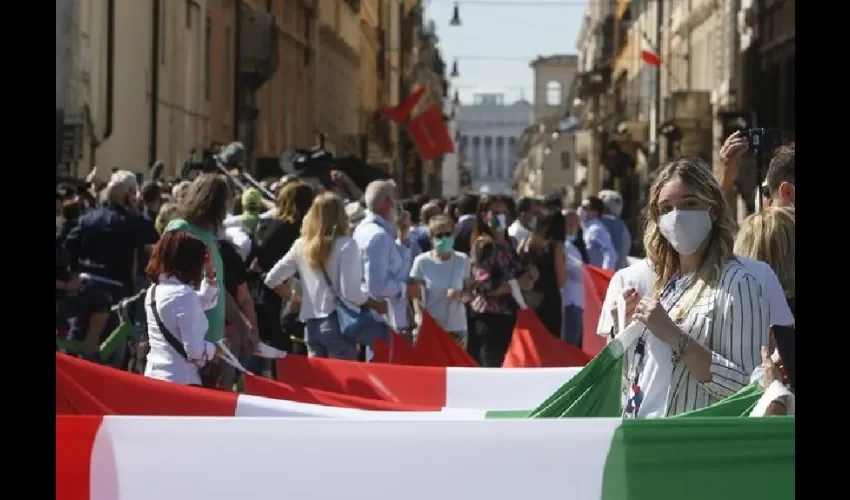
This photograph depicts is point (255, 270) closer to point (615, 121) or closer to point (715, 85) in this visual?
point (715, 85)

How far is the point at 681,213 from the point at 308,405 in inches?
80.3

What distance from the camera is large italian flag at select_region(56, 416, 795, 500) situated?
196 inches

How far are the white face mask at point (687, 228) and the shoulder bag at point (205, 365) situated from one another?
3307mm

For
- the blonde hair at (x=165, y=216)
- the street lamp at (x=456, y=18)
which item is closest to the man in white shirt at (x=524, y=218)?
the blonde hair at (x=165, y=216)

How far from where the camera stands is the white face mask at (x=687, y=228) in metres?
5.58

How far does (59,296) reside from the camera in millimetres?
13617

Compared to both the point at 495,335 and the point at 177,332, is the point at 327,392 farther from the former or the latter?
the point at 495,335

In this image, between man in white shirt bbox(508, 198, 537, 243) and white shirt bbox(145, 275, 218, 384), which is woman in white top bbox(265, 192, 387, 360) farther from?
man in white shirt bbox(508, 198, 537, 243)

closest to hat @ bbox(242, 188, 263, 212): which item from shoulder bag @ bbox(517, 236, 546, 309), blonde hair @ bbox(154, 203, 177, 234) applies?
blonde hair @ bbox(154, 203, 177, 234)

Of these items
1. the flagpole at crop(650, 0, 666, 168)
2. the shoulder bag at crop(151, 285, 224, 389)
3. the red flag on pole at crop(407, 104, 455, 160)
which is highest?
the flagpole at crop(650, 0, 666, 168)

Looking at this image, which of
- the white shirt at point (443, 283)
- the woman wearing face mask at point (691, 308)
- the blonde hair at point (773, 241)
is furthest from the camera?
the white shirt at point (443, 283)

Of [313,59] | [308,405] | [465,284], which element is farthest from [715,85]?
[308,405]

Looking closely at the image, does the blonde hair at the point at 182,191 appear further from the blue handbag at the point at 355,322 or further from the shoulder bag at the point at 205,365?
the shoulder bag at the point at 205,365

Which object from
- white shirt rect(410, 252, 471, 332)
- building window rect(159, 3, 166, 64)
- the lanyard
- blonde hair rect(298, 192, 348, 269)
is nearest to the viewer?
the lanyard
